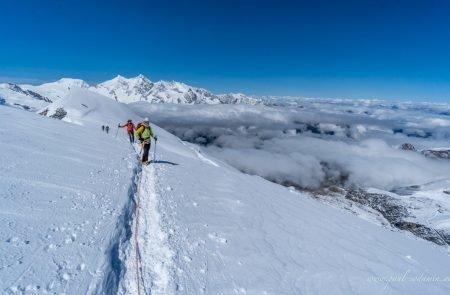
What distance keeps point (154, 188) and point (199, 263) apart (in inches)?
300

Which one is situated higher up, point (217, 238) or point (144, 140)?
point (144, 140)

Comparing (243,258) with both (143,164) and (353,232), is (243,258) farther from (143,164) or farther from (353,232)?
(143,164)

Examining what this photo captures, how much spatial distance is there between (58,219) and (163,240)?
3.47 metres

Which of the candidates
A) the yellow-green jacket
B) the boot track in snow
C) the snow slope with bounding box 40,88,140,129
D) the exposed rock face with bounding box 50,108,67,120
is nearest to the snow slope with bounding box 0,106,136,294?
the boot track in snow

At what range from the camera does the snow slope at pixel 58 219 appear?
7.10 metres

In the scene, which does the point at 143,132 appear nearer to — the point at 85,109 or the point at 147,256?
the point at 147,256

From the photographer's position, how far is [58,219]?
32.1 feet

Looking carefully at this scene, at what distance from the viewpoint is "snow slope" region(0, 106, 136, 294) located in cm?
710

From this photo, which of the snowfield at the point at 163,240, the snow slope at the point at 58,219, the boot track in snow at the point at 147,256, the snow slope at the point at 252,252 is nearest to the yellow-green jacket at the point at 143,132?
the snowfield at the point at 163,240

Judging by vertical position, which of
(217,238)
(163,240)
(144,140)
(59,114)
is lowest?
(217,238)

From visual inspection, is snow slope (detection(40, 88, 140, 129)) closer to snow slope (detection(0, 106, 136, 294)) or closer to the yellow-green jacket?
the yellow-green jacket

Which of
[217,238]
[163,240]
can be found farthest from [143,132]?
[163,240]

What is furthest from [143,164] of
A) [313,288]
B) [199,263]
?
[313,288]

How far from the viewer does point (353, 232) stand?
1728 centimetres
